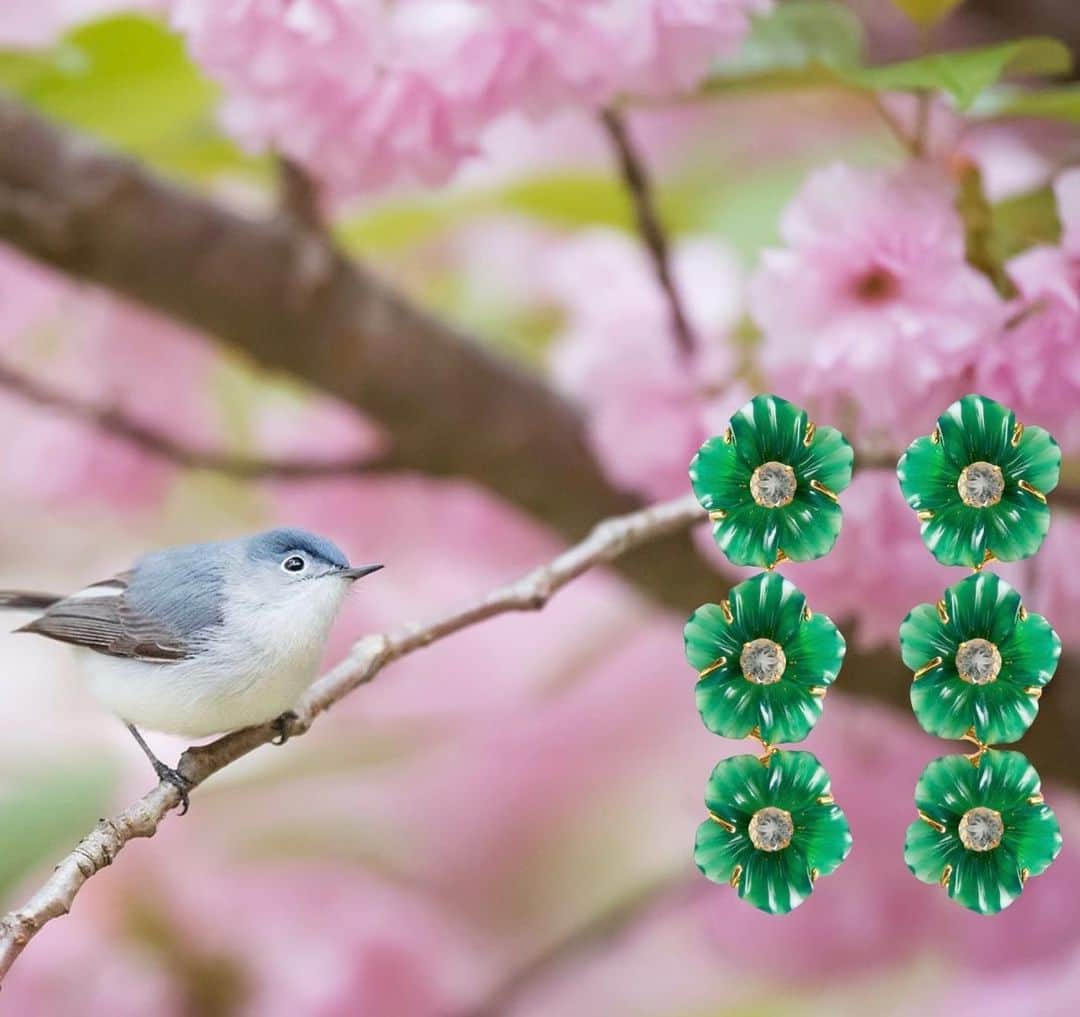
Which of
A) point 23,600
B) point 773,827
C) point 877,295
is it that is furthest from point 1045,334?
point 23,600

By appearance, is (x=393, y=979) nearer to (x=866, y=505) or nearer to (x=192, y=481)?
(x=192, y=481)

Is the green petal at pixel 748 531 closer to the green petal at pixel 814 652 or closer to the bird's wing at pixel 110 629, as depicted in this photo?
the green petal at pixel 814 652

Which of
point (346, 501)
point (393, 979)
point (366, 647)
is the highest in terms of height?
point (346, 501)

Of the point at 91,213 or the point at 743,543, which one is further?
the point at 91,213

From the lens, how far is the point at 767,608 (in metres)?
0.27

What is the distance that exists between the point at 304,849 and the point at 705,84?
45 cm

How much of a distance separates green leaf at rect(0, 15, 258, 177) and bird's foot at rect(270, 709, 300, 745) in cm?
26

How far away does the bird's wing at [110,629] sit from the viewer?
1.04 feet

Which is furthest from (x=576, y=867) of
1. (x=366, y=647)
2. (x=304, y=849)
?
(x=366, y=647)

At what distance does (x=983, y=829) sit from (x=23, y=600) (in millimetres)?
216

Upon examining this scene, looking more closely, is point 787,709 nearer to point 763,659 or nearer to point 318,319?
point 763,659

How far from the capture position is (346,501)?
658 millimetres

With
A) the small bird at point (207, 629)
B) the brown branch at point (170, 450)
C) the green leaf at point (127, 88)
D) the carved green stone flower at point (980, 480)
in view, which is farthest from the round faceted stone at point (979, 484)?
the green leaf at point (127, 88)

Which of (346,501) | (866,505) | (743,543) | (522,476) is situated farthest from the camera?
(346,501)
